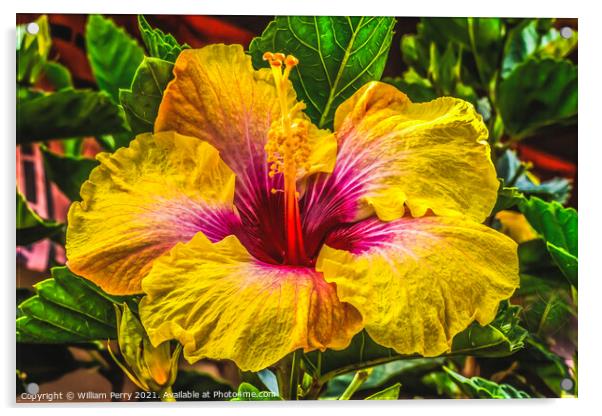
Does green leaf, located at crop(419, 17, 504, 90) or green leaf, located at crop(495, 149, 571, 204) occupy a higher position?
green leaf, located at crop(419, 17, 504, 90)

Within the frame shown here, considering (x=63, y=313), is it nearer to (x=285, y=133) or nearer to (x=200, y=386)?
(x=200, y=386)

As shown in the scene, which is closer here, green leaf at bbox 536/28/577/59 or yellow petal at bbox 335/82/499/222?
yellow petal at bbox 335/82/499/222

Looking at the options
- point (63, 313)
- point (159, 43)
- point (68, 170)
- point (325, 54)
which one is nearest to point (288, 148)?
point (325, 54)

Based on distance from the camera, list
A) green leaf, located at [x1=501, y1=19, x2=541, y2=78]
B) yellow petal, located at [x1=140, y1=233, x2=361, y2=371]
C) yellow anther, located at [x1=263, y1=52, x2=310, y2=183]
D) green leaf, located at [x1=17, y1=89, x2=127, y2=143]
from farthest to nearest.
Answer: green leaf, located at [x1=501, y1=19, x2=541, y2=78] < green leaf, located at [x1=17, y1=89, x2=127, y2=143] < yellow anther, located at [x1=263, y1=52, x2=310, y2=183] < yellow petal, located at [x1=140, y1=233, x2=361, y2=371]

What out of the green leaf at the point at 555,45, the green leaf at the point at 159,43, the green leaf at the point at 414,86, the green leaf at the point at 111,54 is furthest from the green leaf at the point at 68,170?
the green leaf at the point at 555,45

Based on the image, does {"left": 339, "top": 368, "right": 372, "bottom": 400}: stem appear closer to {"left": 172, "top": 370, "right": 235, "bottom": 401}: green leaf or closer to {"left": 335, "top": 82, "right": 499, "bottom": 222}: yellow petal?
{"left": 172, "top": 370, "right": 235, "bottom": 401}: green leaf

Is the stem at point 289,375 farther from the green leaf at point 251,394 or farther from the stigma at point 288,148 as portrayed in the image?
the stigma at point 288,148

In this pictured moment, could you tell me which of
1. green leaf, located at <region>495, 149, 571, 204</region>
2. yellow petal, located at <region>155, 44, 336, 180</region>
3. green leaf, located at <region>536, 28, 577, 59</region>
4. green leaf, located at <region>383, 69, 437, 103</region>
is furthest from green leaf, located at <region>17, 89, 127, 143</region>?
green leaf, located at <region>536, 28, 577, 59</region>
